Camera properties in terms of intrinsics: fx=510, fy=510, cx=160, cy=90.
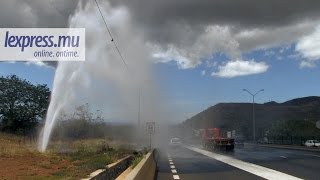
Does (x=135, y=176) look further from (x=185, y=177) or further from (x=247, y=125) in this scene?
(x=247, y=125)

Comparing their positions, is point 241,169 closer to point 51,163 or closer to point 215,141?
point 51,163

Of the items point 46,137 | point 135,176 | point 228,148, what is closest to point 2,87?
point 228,148

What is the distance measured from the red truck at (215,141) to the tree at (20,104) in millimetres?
36966

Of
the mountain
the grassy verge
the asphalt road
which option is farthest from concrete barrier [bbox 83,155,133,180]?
the mountain

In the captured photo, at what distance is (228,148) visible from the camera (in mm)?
57969

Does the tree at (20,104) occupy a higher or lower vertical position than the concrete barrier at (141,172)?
higher

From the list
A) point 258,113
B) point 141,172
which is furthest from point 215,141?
point 258,113

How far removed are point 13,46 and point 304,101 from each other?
173079 mm

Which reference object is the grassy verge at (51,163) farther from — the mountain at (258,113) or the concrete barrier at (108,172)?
the mountain at (258,113)

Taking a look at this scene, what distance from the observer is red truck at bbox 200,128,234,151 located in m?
58.2

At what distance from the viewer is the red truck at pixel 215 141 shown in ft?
191

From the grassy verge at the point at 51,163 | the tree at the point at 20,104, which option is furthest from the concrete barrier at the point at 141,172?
the tree at the point at 20,104

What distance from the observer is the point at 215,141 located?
5869 cm

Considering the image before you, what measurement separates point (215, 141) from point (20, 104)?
165 feet
